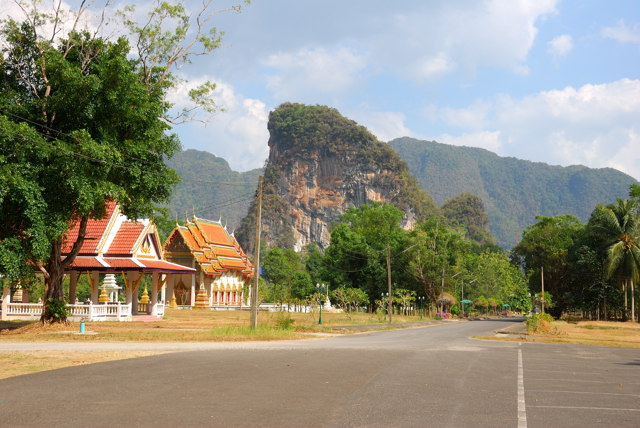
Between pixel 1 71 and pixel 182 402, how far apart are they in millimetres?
21772

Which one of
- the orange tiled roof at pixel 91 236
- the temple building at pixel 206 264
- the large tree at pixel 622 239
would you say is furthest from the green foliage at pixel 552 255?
the orange tiled roof at pixel 91 236

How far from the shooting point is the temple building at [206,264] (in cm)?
6569

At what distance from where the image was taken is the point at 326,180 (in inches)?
7707

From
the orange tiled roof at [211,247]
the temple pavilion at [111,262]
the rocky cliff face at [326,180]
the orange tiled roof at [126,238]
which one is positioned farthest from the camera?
the rocky cliff face at [326,180]

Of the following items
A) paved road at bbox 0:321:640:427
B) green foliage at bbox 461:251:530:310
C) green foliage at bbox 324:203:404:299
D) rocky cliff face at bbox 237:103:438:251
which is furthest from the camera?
rocky cliff face at bbox 237:103:438:251

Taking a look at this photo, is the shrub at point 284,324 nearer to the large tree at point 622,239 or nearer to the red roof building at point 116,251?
the red roof building at point 116,251

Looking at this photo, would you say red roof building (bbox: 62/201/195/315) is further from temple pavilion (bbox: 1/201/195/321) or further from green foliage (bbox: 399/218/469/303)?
green foliage (bbox: 399/218/469/303)

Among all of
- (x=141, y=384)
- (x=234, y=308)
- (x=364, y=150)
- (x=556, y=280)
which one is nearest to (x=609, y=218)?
(x=556, y=280)

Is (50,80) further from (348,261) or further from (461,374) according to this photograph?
(348,261)

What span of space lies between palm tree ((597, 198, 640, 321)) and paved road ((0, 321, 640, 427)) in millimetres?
41954

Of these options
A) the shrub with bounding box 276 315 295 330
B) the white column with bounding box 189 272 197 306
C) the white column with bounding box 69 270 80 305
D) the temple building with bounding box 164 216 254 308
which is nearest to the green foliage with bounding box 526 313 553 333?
the shrub with bounding box 276 315 295 330

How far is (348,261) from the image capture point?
3098 inches

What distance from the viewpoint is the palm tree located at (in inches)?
2100

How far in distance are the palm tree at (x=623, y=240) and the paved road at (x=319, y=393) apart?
42.0 metres
